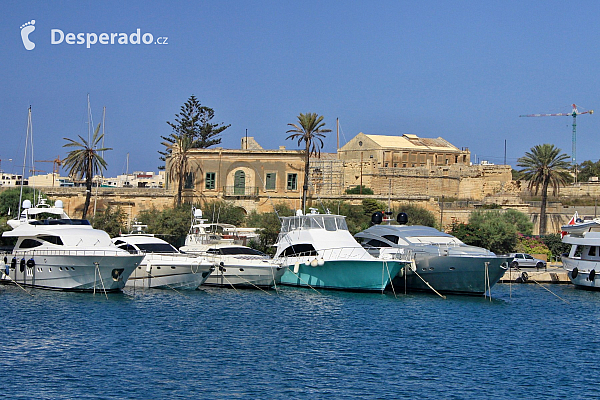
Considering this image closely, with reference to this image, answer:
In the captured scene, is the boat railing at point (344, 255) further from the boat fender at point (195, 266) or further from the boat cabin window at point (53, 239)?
the boat cabin window at point (53, 239)

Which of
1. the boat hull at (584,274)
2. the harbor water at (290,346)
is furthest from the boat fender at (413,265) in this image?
the boat hull at (584,274)

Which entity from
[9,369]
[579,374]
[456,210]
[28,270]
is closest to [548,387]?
[579,374]

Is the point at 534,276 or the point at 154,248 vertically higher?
the point at 154,248

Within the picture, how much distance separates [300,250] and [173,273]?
5502 millimetres

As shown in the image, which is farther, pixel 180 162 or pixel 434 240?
pixel 180 162

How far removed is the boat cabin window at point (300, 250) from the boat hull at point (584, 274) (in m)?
12.6

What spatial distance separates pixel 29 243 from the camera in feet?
103

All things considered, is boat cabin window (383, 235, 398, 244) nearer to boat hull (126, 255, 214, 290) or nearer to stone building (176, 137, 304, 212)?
boat hull (126, 255, 214, 290)

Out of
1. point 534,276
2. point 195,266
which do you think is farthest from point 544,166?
point 195,266

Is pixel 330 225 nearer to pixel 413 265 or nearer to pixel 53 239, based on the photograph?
pixel 413 265

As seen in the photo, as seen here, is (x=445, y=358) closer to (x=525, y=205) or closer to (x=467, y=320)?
(x=467, y=320)

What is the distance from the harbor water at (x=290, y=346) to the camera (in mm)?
17719

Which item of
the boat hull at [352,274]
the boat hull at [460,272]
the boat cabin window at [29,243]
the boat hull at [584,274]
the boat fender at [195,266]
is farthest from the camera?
Answer: the boat hull at [584,274]

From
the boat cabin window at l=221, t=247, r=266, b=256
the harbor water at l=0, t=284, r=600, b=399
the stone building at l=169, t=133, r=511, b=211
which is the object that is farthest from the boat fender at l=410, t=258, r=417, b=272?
the stone building at l=169, t=133, r=511, b=211
